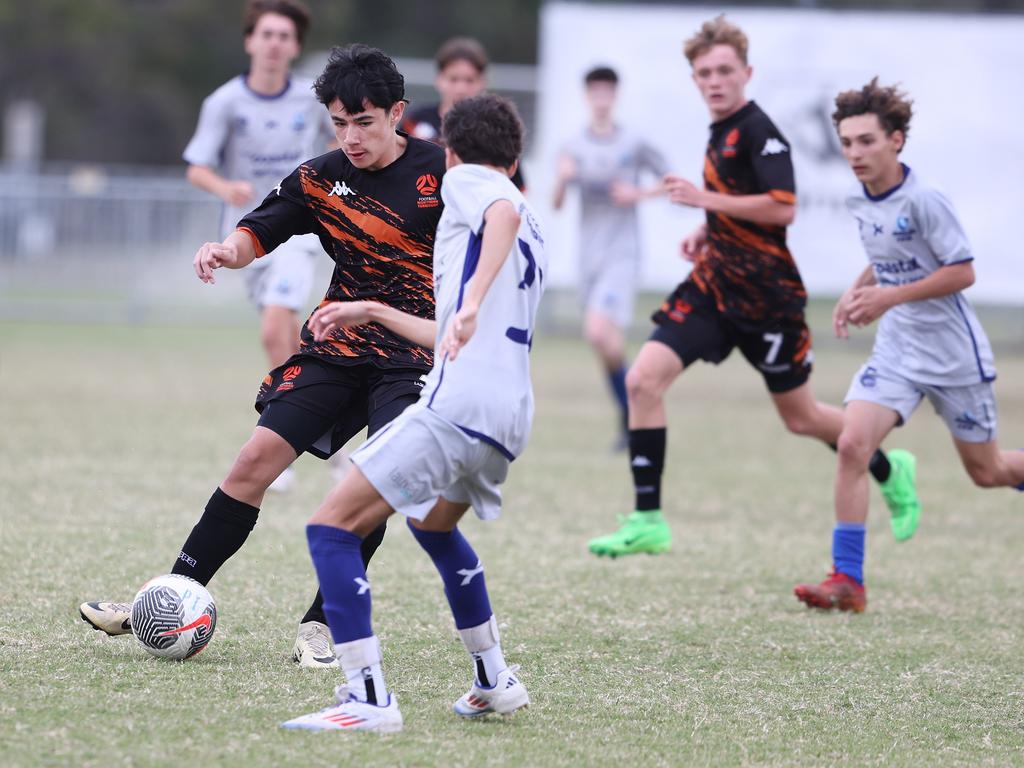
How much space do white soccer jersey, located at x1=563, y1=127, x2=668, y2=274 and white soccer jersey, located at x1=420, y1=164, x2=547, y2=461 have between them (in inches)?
290

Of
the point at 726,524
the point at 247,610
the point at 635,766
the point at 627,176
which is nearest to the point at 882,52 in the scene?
the point at 627,176

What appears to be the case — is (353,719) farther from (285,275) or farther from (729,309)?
(285,275)

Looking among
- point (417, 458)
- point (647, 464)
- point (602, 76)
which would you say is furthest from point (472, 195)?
point (602, 76)

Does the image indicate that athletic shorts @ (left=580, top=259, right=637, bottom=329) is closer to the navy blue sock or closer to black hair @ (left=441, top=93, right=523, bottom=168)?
the navy blue sock

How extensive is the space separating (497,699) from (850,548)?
92.2 inches

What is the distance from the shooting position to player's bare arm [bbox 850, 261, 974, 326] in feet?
18.6

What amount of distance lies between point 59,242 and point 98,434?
37.7ft

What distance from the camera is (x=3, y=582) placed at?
5473 millimetres

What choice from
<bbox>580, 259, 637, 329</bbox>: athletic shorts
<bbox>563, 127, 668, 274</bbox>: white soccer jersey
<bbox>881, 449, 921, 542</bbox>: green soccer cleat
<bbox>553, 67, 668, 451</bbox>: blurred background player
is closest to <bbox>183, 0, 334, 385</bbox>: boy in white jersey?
<bbox>553, 67, 668, 451</bbox>: blurred background player

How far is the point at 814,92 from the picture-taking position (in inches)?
650

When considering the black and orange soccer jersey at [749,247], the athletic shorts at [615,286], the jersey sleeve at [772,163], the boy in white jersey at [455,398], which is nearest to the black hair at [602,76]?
the athletic shorts at [615,286]

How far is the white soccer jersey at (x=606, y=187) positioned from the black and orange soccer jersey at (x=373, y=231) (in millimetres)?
6704

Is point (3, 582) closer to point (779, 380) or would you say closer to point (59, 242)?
point (779, 380)

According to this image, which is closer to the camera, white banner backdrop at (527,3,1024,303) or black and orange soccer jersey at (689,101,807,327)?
black and orange soccer jersey at (689,101,807,327)
